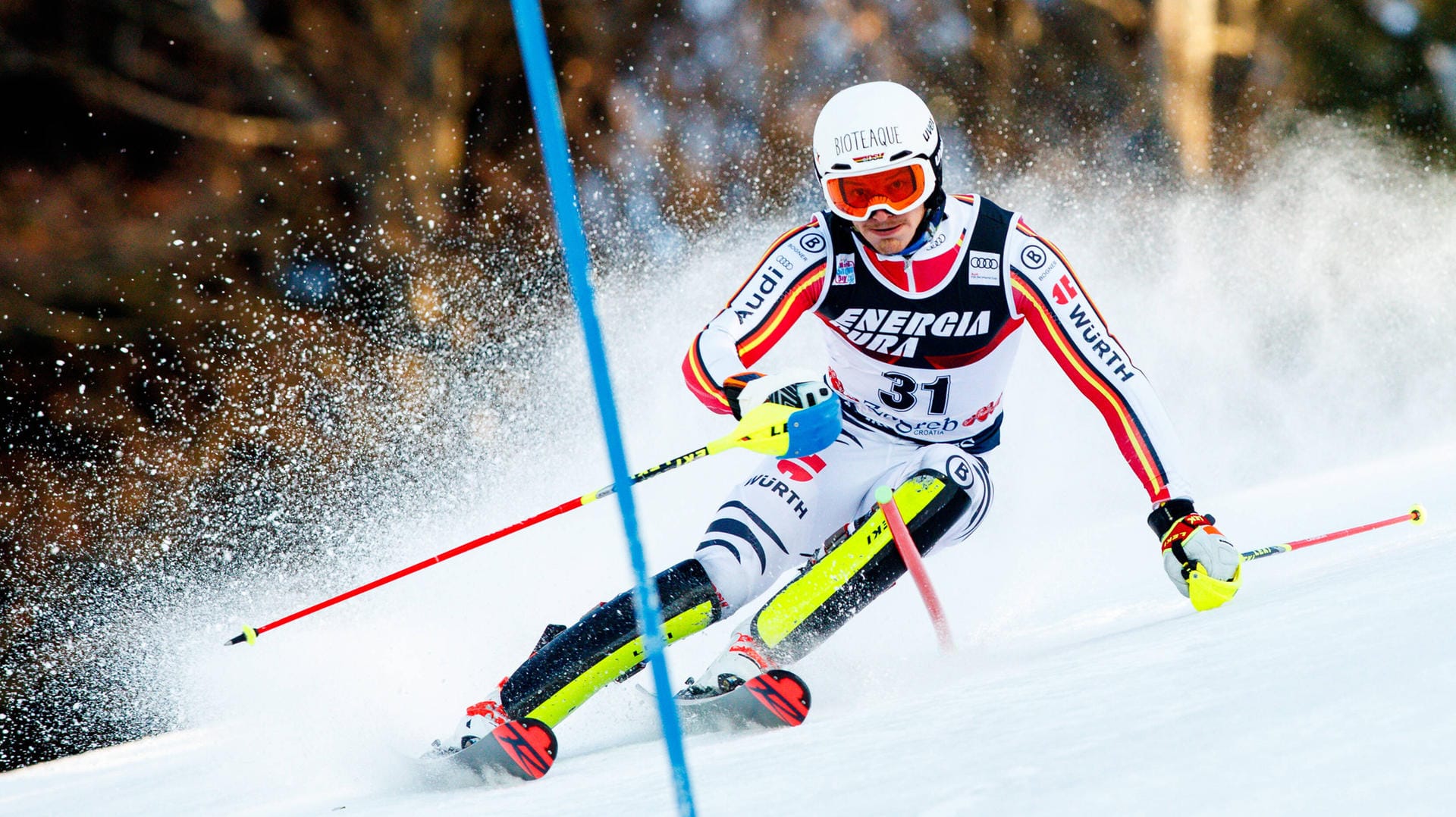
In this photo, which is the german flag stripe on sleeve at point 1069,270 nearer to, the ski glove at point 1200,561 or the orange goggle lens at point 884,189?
the orange goggle lens at point 884,189

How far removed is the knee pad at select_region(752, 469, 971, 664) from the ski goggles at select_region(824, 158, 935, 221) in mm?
577

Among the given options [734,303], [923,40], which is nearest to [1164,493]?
[734,303]

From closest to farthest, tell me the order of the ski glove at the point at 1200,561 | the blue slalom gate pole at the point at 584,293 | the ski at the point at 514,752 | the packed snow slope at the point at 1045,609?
the blue slalom gate pole at the point at 584,293 → the packed snow slope at the point at 1045,609 → the ski at the point at 514,752 → the ski glove at the point at 1200,561

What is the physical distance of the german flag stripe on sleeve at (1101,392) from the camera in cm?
262

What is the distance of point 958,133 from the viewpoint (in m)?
13.6

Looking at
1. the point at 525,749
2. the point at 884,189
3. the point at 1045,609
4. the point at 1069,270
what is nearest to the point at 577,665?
the point at 525,749

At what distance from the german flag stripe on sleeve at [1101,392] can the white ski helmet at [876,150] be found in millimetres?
314

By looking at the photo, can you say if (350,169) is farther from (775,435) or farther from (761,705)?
(761,705)

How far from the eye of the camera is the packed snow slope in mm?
1403

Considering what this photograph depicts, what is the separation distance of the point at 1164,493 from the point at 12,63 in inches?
442

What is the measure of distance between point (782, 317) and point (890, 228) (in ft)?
0.99

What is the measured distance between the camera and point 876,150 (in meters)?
2.58

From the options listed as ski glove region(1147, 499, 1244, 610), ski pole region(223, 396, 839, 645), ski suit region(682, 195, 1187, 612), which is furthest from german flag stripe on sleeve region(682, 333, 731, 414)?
ski glove region(1147, 499, 1244, 610)

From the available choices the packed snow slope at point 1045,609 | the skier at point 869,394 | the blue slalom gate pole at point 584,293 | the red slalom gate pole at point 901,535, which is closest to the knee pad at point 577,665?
the skier at point 869,394
